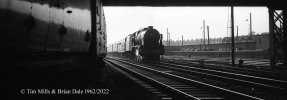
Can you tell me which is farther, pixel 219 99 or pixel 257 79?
pixel 257 79

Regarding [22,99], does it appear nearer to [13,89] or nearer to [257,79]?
[13,89]

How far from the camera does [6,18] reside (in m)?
3.58

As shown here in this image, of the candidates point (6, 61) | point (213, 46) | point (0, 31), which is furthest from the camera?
point (213, 46)

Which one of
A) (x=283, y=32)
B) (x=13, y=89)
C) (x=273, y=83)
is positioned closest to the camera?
(x=13, y=89)

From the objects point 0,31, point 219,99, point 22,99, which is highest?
point 0,31

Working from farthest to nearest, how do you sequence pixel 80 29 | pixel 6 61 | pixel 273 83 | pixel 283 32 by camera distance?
1. pixel 283 32
2. pixel 273 83
3. pixel 80 29
4. pixel 6 61

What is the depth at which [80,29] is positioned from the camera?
26.6ft

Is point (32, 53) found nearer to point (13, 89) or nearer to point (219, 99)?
point (13, 89)

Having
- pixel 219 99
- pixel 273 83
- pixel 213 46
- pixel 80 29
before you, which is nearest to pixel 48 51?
pixel 80 29

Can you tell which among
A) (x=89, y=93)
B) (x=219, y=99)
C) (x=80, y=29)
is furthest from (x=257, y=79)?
(x=80, y=29)

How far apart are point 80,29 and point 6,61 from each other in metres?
4.46

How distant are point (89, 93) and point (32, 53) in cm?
513

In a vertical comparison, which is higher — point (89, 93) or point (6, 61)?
point (6, 61)

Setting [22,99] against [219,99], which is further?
[219,99]
